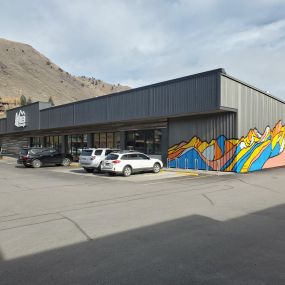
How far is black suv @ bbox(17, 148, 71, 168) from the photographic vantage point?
29141mm

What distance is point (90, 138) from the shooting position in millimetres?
35062

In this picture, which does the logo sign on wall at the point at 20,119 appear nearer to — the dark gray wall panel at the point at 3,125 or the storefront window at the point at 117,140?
the dark gray wall panel at the point at 3,125

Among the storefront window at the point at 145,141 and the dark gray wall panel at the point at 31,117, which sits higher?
the dark gray wall panel at the point at 31,117

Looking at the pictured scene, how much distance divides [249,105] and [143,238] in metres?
17.9

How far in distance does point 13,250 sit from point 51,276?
1.60 m

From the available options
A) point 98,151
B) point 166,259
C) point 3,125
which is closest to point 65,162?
point 98,151

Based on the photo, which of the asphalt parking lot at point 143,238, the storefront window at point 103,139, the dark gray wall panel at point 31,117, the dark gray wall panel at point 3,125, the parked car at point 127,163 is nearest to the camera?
the asphalt parking lot at point 143,238

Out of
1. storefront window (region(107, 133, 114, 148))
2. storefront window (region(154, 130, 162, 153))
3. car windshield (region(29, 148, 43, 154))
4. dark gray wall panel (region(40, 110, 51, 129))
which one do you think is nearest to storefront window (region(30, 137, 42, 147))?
dark gray wall panel (region(40, 110, 51, 129))

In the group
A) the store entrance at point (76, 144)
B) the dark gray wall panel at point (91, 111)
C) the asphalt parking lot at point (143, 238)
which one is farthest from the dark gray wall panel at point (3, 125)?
the asphalt parking lot at point (143, 238)

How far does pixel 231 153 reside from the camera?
21.6 meters

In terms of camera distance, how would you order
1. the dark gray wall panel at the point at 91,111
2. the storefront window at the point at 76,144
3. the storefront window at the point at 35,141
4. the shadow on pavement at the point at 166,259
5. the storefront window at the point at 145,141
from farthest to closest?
the storefront window at the point at 35,141
the storefront window at the point at 76,144
the dark gray wall panel at the point at 91,111
the storefront window at the point at 145,141
the shadow on pavement at the point at 166,259

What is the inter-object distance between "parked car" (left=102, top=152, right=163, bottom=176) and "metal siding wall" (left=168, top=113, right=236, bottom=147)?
12.0ft

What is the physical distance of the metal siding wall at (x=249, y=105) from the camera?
20781mm

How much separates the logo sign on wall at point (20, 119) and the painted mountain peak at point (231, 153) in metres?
25.7
